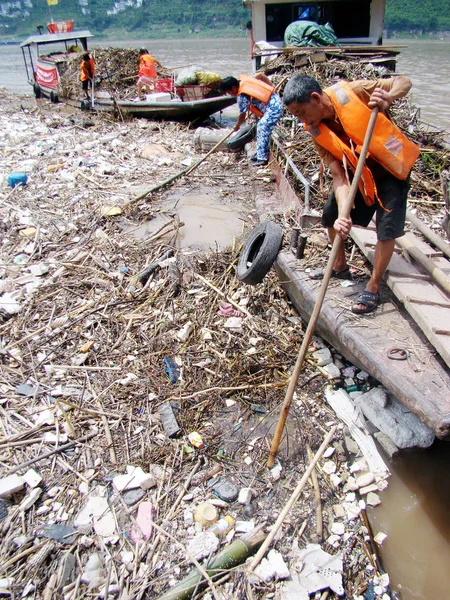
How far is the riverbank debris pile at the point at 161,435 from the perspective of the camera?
2174mm

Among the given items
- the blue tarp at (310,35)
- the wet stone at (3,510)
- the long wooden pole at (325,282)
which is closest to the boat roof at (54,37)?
the blue tarp at (310,35)

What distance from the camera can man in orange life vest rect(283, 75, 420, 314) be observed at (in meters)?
2.54

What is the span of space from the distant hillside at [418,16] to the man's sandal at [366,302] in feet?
143

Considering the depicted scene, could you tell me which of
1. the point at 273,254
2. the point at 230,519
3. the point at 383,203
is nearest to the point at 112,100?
the point at 273,254

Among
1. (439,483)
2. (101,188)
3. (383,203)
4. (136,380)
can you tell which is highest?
(383,203)

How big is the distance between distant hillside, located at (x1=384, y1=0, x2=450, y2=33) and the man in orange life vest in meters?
43.2

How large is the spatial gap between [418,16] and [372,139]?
44837mm

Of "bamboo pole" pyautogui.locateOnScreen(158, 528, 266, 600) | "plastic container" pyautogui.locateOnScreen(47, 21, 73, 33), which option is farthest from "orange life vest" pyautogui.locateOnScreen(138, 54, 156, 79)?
"bamboo pole" pyautogui.locateOnScreen(158, 528, 266, 600)

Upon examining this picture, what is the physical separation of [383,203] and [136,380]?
6.78 ft

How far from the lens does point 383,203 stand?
2732mm

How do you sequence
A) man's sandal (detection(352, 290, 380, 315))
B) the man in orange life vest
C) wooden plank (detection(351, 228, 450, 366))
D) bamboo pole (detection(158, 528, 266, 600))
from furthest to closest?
man's sandal (detection(352, 290, 380, 315)) < the man in orange life vest < wooden plank (detection(351, 228, 450, 366)) < bamboo pole (detection(158, 528, 266, 600))

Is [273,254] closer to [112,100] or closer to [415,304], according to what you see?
[415,304]

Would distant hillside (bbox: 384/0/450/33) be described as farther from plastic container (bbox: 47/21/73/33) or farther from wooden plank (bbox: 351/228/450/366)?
wooden plank (bbox: 351/228/450/366)

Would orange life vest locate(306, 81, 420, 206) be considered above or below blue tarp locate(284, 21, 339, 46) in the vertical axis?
below
